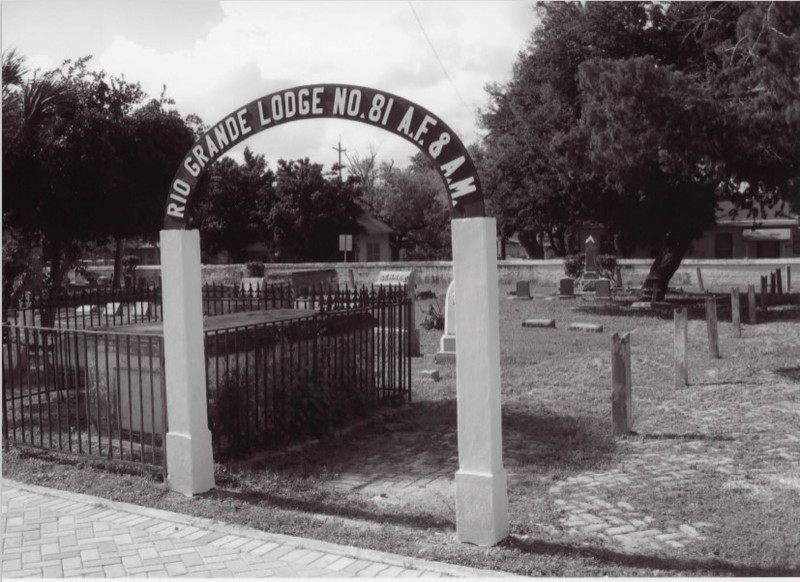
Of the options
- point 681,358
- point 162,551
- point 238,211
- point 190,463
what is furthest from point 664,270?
point 238,211

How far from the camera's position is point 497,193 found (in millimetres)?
26891

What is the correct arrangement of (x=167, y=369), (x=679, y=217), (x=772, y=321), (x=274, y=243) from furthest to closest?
1. (x=274, y=243)
2. (x=679, y=217)
3. (x=772, y=321)
4. (x=167, y=369)

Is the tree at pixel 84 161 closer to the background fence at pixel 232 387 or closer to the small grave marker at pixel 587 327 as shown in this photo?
the background fence at pixel 232 387

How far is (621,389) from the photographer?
848 centimetres

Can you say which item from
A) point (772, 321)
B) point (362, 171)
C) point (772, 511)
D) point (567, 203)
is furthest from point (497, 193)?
point (362, 171)

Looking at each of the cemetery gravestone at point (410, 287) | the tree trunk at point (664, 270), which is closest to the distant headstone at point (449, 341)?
the cemetery gravestone at point (410, 287)

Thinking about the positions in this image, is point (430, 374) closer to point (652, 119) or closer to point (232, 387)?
point (232, 387)

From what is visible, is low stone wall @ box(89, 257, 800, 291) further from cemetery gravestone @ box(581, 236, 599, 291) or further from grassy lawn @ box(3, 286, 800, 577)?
grassy lawn @ box(3, 286, 800, 577)

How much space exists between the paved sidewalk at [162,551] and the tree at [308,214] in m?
38.2

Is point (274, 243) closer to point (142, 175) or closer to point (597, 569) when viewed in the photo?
point (142, 175)

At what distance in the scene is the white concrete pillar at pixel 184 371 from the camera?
22.5 ft

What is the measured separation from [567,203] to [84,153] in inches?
610

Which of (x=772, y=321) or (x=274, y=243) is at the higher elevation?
(x=274, y=243)

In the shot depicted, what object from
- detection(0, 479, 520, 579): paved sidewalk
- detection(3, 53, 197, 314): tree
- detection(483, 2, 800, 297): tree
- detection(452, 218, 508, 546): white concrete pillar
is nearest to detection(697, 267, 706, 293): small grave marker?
detection(483, 2, 800, 297): tree
